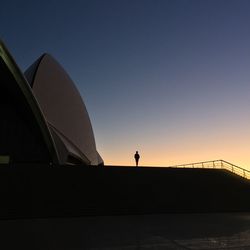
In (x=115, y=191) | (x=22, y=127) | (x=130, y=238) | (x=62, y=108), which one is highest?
(x=62, y=108)

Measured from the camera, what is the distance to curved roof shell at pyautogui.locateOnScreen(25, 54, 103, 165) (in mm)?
24297

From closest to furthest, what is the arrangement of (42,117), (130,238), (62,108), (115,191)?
(130,238) < (115,191) < (42,117) < (62,108)

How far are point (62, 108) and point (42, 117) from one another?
667 cm

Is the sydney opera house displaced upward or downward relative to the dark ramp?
upward

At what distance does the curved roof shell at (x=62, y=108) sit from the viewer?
24.3m

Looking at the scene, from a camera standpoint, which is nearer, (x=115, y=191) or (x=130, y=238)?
(x=130, y=238)

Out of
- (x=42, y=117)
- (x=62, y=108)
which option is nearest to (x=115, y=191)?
(x=42, y=117)

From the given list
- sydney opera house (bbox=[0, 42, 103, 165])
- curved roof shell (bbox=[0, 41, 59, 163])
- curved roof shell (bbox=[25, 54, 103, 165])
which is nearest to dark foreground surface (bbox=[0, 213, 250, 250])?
sydney opera house (bbox=[0, 42, 103, 165])

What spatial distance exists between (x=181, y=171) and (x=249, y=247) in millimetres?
9344

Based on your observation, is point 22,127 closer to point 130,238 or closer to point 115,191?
point 115,191

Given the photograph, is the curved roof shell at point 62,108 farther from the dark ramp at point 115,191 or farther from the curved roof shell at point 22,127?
the dark ramp at point 115,191

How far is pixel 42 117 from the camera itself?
786 inches

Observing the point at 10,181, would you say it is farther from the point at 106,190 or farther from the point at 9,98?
the point at 9,98

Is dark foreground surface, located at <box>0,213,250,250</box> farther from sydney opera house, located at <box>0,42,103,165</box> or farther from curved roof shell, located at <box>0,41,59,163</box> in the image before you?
curved roof shell, located at <box>0,41,59,163</box>
